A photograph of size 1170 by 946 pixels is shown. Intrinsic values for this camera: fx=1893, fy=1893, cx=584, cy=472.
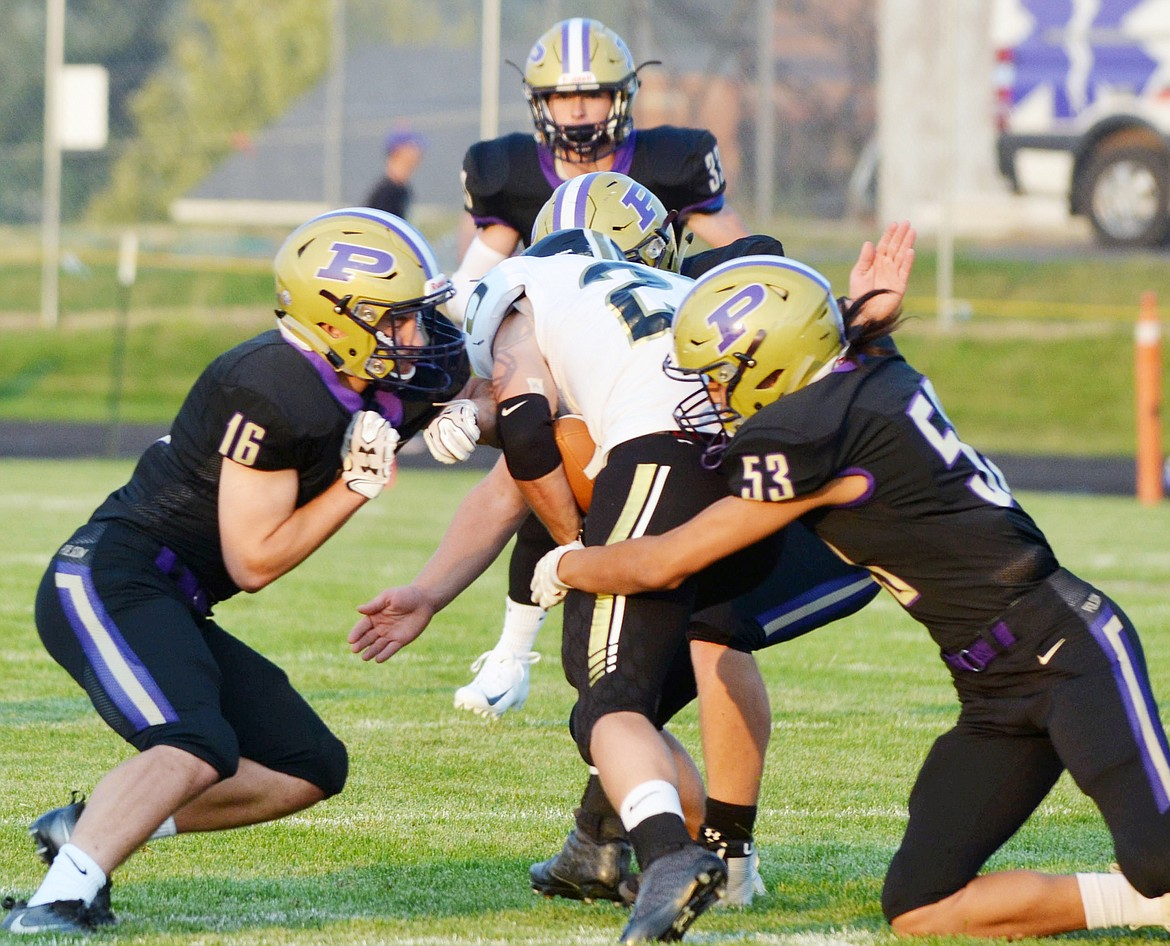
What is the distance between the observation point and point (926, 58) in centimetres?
1758

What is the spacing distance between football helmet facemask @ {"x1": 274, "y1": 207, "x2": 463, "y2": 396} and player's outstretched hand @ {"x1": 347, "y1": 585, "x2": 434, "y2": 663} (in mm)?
450

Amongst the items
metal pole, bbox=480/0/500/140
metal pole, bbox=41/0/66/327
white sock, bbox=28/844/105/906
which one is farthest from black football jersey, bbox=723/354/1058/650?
metal pole, bbox=41/0/66/327

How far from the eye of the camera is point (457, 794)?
4.78m

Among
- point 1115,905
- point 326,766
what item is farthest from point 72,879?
point 1115,905

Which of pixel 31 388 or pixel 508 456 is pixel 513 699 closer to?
pixel 508 456

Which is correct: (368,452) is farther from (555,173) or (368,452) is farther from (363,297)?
(555,173)

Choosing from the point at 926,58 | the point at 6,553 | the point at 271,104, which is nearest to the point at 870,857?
the point at 6,553

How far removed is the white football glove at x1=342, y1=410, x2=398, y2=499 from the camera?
12.2 ft

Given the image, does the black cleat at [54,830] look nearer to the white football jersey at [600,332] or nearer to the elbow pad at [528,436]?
the elbow pad at [528,436]

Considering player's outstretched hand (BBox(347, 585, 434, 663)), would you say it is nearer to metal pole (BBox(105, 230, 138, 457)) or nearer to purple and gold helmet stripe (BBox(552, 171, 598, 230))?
purple and gold helmet stripe (BBox(552, 171, 598, 230))

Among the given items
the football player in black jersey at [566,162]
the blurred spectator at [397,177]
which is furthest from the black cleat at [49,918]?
the blurred spectator at [397,177]

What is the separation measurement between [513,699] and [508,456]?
6.24ft

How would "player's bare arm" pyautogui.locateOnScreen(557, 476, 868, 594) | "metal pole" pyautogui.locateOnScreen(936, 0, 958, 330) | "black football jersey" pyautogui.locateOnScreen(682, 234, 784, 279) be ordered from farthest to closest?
"metal pole" pyautogui.locateOnScreen(936, 0, 958, 330)
"black football jersey" pyautogui.locateOnScreen(682, 234, 784, 279)
"player's bare arm" pyautogui.locateOnScreen(557, 476, 868, 594)

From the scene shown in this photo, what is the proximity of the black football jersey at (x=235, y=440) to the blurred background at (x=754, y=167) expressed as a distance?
10970 mm
